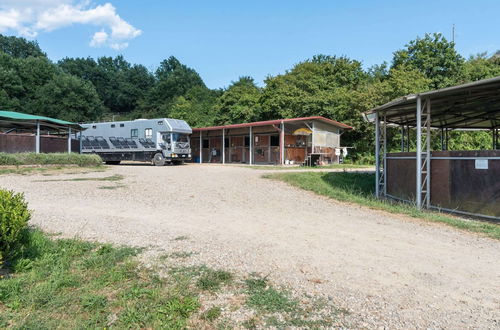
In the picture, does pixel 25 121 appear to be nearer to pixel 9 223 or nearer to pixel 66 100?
pixel 9 223

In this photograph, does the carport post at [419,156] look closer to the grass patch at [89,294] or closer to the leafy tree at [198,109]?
the grass patch at [89,294]

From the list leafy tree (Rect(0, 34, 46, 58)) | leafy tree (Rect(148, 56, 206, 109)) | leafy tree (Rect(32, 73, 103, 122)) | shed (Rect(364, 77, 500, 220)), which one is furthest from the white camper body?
leafy tree (Rect(0, 34, 46, 58))

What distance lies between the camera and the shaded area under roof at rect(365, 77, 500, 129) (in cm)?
811

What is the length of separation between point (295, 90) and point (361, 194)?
26.2 metres

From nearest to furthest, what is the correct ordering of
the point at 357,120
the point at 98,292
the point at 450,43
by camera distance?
the point at 98,292
the point at 357,120
the point at 450,43

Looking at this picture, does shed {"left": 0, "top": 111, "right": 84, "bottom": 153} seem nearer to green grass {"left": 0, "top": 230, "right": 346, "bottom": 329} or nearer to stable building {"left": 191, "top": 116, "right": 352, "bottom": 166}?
stable building {"left": 191, "top": 116, "right": 352, "bottom": 166}

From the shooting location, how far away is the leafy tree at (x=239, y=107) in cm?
3972

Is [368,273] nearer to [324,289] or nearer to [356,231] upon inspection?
[324,289]

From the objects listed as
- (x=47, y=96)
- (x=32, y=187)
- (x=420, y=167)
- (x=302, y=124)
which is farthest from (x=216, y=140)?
(x=47, y=96)

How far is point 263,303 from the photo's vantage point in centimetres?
321

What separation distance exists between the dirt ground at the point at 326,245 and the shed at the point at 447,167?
1.99 m

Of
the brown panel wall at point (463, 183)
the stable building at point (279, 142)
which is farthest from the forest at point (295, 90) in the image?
the brown panel wall at point (463, 183)

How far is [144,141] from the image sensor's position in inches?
947

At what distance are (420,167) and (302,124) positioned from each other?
53.3 feet
